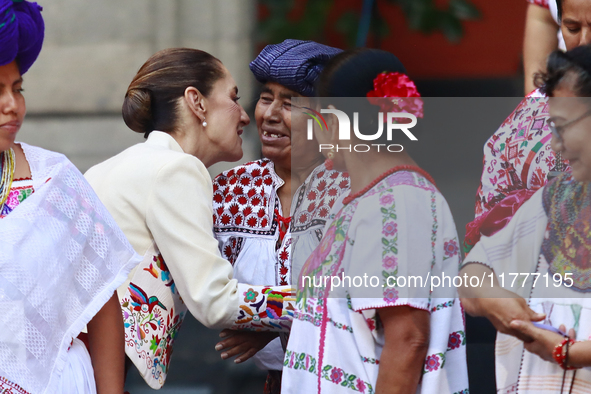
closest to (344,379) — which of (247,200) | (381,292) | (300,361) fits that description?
(300,361)

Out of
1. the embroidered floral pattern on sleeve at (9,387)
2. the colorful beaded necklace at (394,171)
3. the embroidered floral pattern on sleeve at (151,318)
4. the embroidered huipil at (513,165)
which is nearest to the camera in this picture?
the embroidered floral pattern on sleeve at (9,387)

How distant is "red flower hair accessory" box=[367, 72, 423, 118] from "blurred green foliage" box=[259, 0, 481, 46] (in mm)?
2942

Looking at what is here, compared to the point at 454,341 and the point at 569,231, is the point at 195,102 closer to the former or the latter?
the point at 454,341

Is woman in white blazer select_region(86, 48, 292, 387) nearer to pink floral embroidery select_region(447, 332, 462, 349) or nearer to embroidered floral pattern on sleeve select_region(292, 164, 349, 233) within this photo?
embroidered floral pattern on sleeve select_region(292, 164, 349, 233)

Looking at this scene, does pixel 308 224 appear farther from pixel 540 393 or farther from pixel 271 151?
pixel 540 393

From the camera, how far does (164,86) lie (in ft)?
8.16

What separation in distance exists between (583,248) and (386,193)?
473 mm

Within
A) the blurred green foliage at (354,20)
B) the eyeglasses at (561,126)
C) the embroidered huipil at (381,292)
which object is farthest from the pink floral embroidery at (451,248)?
the blurred green foliage at (354,20)

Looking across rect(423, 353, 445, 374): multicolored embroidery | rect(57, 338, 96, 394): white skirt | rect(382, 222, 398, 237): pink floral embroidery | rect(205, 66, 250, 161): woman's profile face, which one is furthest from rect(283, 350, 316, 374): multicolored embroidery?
rect(205, 66, 250, 161): woman's profile face

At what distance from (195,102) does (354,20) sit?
2580 millimetres

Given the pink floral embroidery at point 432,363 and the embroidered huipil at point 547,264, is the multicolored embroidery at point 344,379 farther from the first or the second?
the embroidered huipil at point 547,264

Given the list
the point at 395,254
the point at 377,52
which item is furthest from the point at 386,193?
the point at 377,52

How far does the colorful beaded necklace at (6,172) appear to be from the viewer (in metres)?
1.76

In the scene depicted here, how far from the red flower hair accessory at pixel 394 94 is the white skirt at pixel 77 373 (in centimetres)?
96
